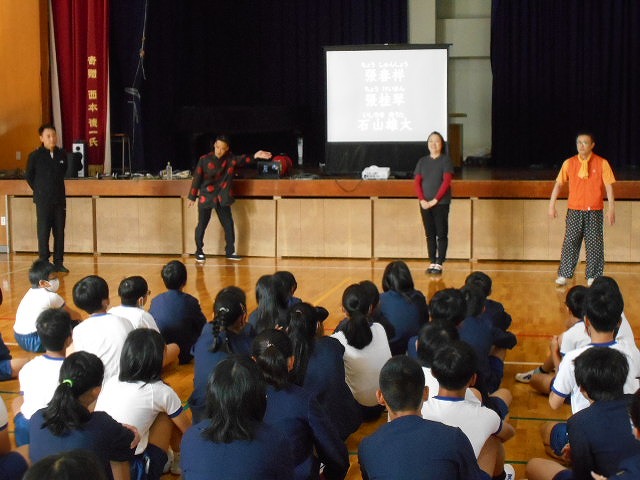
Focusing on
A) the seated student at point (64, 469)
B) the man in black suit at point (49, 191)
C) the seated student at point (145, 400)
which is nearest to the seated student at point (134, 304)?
the seated student at point (145, 400)

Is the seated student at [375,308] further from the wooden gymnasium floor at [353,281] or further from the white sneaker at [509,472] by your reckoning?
the white sneaker at [509,472]

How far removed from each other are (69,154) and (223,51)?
5207 mm

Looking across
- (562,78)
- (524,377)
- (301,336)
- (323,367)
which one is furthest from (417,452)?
(562,78)

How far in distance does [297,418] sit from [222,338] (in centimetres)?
99

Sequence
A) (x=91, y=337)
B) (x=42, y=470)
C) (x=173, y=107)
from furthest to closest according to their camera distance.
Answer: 1. (x=173, y=107)
2. (x=91, y=337)
3. (x=42, y=470)

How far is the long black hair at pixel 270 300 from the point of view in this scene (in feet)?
14.1

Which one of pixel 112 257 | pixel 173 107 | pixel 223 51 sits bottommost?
pixel 112 257

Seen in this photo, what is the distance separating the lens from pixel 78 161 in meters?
10.2

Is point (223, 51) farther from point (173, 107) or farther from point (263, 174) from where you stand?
point (263, 174)

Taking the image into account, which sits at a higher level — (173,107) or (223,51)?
(223,51)

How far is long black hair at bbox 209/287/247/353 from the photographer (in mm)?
3846

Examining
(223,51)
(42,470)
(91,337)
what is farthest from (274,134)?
(42,470)

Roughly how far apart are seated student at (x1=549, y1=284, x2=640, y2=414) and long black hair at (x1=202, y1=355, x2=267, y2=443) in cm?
149

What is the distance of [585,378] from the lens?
2.85m
